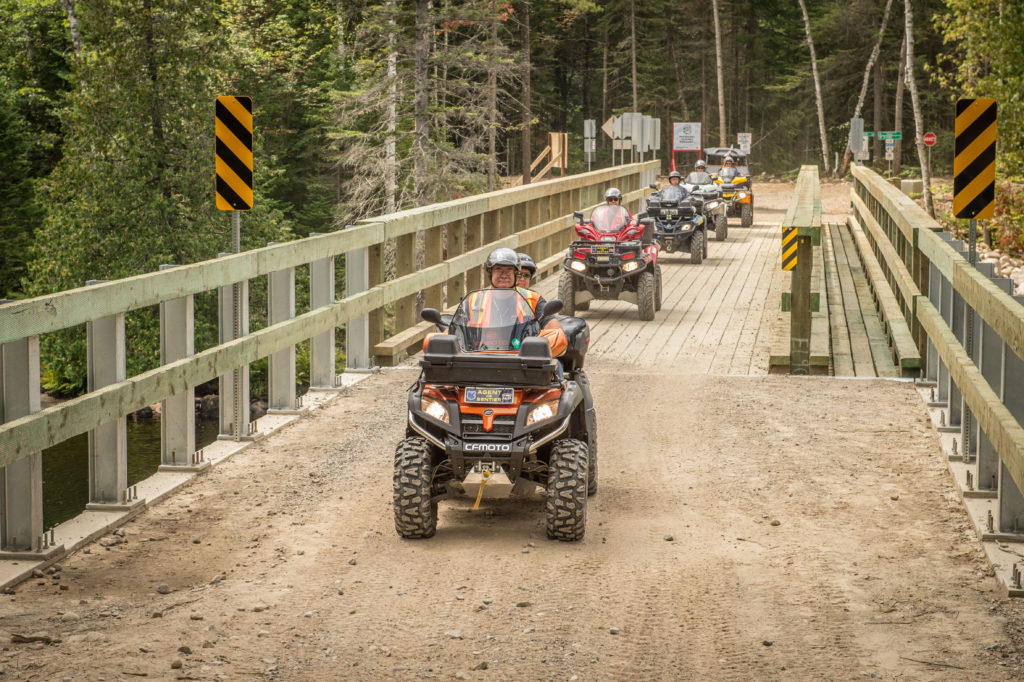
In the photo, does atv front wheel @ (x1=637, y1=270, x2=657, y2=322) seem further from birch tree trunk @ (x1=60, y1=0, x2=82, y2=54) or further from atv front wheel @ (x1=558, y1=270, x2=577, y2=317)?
birch tree trunk @ (x1=60, y1=0, x2=82, y2=54)

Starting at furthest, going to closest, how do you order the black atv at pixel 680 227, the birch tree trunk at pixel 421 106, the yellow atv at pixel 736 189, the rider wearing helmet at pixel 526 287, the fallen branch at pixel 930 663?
1. the yellow atv at pixel 736 189
2. the birch tree trunk at pixel 421 106
3. the black atv at pixel 680 227
4. the rider wearing helmet at pixel 526 287
5. the fallen branch at pixel 930 663

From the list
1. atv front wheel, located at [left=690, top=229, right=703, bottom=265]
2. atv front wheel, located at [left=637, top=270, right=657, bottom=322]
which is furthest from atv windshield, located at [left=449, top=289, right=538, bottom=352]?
atv front wheel, located at [left=690, top=229, right=703, bottom=265]

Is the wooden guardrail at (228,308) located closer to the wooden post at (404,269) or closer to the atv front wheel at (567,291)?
the wooden post at (404,269)

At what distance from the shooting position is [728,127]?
75375 mm

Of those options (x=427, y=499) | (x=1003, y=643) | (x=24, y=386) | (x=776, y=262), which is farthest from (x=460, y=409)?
(x=776, y=262)

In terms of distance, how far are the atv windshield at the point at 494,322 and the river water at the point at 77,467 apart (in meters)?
9.95

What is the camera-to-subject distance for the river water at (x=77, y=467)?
1709cm

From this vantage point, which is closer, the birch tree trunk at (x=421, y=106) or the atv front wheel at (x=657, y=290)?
the atv front wheel at (x=657, y=290)

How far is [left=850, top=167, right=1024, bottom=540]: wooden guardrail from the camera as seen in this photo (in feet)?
19.9

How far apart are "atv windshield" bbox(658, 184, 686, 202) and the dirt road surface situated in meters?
13.7

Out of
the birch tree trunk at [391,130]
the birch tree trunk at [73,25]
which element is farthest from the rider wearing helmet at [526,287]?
the birch tree trunk at [73,25]

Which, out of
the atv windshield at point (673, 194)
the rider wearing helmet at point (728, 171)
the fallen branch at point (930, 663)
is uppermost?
the rider wearing helmet at point (728, 171)

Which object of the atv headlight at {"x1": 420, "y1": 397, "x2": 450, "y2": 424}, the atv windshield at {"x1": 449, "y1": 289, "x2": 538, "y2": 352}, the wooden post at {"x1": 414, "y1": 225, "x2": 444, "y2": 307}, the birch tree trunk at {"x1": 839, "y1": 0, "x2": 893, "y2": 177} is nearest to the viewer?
the atv headlight at {"x1": 420, "y1": 397, "x2": 450, "y2": 424}

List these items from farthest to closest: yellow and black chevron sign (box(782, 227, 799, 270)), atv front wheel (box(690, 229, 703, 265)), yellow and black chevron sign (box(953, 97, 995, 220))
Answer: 1. atv front wheel (box(690, 229, 703, 265))
2. yellow and black chevron sign (box(782, 227, 799, 270))
3. yellow and black chevron sign (box(953, 97, 995, 220))
